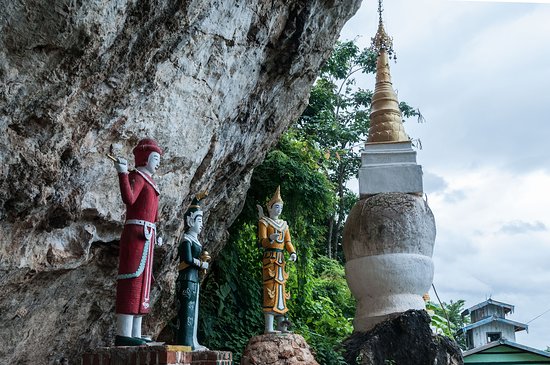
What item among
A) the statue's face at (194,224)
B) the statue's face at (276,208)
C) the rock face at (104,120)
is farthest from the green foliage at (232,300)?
the statue's face at (194,224)

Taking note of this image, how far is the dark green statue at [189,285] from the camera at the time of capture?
5016 millimetres

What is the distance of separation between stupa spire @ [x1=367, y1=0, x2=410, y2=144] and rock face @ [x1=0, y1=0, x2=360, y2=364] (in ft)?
11.1

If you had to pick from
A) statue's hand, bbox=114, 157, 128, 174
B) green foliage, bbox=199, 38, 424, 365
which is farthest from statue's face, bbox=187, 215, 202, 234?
green foliage, bbox=199, 38, 424, 365

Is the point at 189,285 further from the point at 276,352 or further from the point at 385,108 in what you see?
the point at 385,108

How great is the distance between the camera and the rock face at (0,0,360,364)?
14.0 ft

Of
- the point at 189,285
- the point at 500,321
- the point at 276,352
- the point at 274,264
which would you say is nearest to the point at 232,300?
the point at 274,264

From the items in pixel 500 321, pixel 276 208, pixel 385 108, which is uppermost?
pixel 385 108

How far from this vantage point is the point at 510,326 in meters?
13.4

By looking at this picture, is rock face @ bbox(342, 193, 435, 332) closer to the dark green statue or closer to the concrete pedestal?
the concrete pedestal

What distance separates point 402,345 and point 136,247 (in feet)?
16.7

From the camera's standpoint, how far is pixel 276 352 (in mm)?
6797

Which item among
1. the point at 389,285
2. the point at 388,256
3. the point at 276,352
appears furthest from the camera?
the point at 388,256

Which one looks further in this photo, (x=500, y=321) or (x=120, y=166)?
(x=500, y=321)

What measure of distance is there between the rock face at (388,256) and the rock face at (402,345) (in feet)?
0.81
